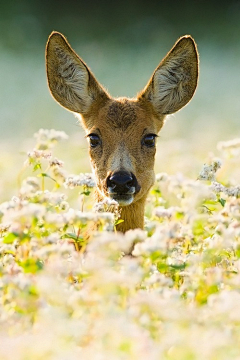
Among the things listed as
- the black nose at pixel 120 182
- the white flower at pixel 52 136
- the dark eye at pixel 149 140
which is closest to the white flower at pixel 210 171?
the black nose at pixel 120 182

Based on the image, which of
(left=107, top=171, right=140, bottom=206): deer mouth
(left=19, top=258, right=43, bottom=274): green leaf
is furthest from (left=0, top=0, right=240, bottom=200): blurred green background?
(left=19, top=258, right=43, bottom=274): green leaf

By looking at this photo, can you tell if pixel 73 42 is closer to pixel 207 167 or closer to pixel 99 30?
pixel 99 30

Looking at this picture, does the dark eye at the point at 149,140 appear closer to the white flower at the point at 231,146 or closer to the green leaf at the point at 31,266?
the white flower at the point at 231,146

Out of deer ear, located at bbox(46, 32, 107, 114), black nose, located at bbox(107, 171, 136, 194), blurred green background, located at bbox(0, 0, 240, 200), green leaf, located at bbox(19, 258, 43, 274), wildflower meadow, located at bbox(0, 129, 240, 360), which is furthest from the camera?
blurred green background, located at bbox(0, 0, 240, 200)

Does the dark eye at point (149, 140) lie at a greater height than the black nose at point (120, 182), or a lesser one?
greater

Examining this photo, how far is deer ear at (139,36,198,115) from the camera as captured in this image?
7221 millimetres

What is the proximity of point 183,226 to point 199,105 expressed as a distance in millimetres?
14064

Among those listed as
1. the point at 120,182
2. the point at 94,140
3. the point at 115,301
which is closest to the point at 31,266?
the point at 115,301

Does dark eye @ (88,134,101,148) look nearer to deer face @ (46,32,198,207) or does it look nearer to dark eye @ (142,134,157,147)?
deer face @ (46,32,198,207)

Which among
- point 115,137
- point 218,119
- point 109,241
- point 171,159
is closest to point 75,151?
point 171,159

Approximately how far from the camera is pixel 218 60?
20.8m

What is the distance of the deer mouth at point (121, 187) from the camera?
19.4ft

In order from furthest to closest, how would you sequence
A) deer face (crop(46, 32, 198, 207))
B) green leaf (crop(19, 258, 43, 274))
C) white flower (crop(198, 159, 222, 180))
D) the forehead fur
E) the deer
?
the forehead fur, deer face (crop(46, 32, 198, 207)), the deer, white flower (crop(198, 159, 222, 180)), green leaf (crop(19, 258, 43, 274))

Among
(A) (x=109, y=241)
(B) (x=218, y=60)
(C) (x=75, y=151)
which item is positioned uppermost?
(B) (x=218, y=60)
